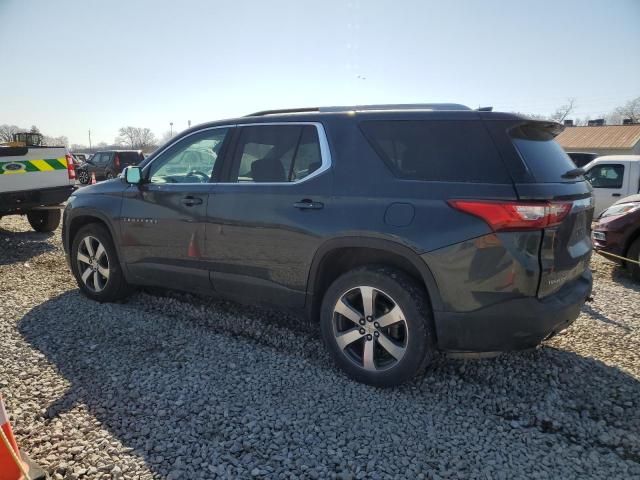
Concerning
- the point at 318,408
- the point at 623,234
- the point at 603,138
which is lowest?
the point at 318,408

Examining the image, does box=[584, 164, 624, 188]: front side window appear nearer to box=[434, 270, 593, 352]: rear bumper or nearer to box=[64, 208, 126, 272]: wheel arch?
box=[434, 270, 593, 352]: rear bumper

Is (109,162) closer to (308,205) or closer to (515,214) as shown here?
(308,205)

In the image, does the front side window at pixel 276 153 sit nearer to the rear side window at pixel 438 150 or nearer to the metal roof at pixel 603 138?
the rear side window at pixel 438 150

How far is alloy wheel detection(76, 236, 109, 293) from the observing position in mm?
4664

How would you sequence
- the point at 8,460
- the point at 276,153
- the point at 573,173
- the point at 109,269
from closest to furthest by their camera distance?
the point at 8,460 → the point at 573,173 → the point at 276,153 → the point at 109,269

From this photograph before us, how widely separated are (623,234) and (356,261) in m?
4.69

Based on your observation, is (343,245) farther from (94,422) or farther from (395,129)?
(94,422)

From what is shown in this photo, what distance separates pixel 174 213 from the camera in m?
4.01

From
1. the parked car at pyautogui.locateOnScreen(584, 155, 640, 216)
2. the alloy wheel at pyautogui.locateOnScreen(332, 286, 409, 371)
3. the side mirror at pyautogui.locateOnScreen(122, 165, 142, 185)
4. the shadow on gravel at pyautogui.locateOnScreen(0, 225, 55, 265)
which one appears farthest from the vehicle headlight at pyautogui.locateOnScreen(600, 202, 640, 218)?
the shadow on gravel at pyautogui.locateOnScreen(0, 225, 55, 265)

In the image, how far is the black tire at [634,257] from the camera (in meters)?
5.94

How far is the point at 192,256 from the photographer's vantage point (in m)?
3.94

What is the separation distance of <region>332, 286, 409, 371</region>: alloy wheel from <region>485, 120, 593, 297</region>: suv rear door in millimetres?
906

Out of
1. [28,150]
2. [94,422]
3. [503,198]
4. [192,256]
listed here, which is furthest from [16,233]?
[503,198]

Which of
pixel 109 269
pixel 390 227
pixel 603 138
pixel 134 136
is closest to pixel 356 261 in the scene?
pixel 390 227
